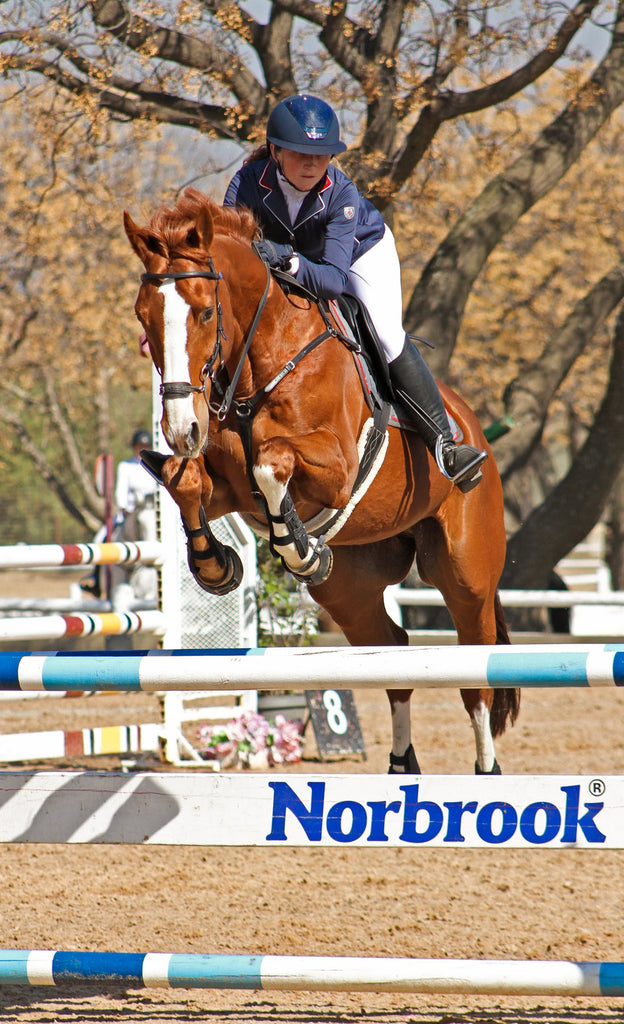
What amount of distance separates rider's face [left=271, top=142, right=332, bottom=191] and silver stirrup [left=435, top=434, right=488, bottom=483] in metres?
1.06

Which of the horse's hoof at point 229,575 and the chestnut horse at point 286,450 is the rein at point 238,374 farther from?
the horse's hoof at point 229,575

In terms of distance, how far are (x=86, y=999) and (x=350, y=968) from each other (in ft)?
4.12

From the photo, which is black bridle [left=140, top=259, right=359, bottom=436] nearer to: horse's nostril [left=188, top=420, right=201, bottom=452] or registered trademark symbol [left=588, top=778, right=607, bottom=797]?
horse's nostril [left=188, top=420, right=201, bottom=452]

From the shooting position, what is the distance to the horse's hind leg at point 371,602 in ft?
13.7

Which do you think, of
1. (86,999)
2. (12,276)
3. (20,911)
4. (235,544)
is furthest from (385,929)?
(12,276)

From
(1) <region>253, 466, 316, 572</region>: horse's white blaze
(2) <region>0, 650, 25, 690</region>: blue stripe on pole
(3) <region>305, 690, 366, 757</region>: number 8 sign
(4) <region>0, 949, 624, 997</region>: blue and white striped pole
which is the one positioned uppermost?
(1) <region>253, 466, 316, 572</region>: horse's white blaze

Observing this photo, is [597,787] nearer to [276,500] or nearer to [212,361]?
Answer: [276,500]

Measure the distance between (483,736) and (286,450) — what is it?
1577mm

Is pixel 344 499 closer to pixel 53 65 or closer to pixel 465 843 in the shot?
pixel 465 843

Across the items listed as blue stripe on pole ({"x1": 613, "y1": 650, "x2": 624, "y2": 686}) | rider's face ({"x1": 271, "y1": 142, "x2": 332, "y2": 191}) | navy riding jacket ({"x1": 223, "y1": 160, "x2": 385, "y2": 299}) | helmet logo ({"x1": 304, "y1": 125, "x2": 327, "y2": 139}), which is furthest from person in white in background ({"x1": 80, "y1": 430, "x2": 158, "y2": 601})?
blue stripe on pole ({"x1": 613, "y1": 650, "x2": 624, "y2": 686})

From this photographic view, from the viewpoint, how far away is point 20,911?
4.37 m

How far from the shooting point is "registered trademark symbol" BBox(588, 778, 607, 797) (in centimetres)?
252

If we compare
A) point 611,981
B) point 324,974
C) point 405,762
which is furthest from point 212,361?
point 611,981

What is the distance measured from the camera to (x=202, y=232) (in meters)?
3.20
